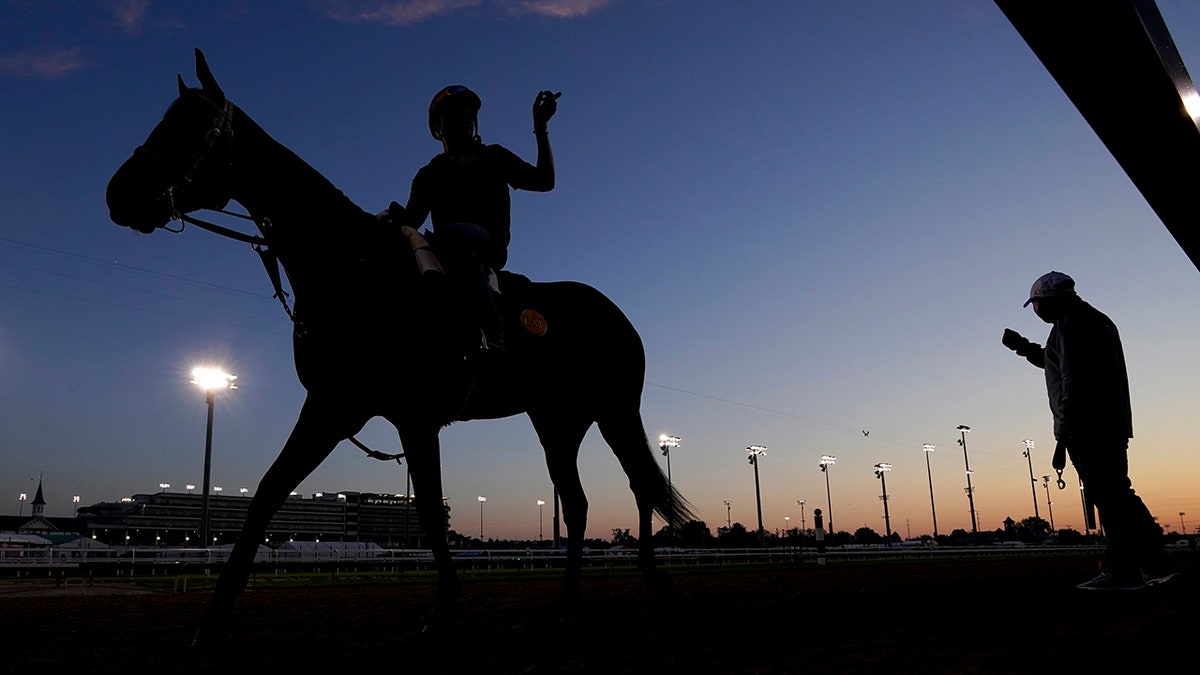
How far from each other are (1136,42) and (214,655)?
375 centimetres

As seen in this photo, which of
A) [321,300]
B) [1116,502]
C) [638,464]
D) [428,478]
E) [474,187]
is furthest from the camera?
[638,464]

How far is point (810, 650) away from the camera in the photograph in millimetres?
2430

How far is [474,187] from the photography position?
4.98 m

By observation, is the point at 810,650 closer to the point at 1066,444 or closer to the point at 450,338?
the point at 450,338

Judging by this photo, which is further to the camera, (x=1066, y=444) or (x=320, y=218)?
(x=1066, y=444)

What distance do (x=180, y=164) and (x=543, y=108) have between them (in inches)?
97.3

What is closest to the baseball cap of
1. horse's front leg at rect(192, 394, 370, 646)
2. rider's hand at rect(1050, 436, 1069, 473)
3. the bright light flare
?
rider's hand at rect(1050, 436, 1069, 473)

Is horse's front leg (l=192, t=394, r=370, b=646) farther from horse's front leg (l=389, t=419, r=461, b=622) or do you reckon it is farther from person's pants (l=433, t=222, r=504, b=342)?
person's pants (l=433, t=222, r=504, b=342)

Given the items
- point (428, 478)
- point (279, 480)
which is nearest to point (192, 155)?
point (279, 480)

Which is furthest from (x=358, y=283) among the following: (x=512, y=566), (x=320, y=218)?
(x=512, y=566)

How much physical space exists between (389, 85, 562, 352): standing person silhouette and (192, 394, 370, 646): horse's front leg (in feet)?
3.42

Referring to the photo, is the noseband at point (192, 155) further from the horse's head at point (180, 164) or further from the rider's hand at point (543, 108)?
the rider's hand at point (543, 108)

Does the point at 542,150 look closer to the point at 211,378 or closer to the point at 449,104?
the point at 449,104

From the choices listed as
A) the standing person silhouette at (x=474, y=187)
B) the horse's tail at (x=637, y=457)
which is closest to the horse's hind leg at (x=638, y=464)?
the horse's tail at (x=637, y=457)
